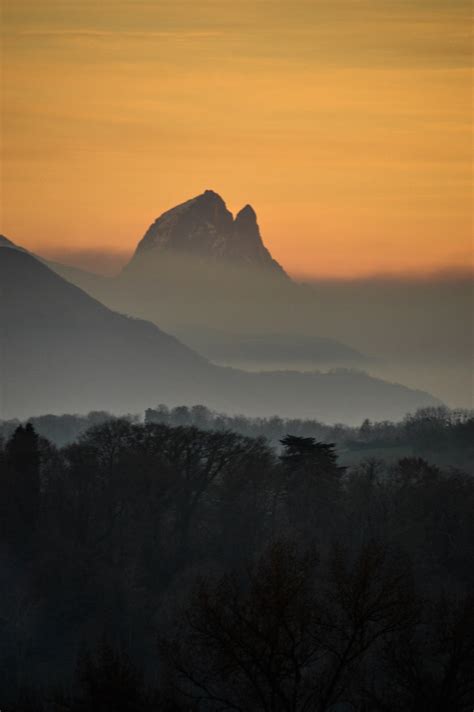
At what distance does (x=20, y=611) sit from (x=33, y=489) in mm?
20196

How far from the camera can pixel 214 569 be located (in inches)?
4641

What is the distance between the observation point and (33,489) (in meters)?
129

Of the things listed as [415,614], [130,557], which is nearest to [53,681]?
[130,557]

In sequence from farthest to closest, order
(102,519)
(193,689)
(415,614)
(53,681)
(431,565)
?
1. (102,519)
2. (431,565)
3. (53,681)
4. (193,689)
5. (415,614)

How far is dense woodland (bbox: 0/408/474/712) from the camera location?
67.2 m

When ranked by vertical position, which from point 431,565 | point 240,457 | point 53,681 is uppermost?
point 240,457

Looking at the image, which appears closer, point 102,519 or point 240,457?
point 102,519

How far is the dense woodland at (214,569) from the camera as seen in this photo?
6725 cm

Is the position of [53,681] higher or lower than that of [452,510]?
lower

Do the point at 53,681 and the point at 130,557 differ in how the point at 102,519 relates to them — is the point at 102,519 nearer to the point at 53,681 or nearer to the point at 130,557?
the point at 130,557

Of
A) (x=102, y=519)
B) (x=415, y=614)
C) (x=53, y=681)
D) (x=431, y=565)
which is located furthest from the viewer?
(x=102, y=519)

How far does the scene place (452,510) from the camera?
12900 cm

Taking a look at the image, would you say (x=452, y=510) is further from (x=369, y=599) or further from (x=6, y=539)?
(x=369, y=599)

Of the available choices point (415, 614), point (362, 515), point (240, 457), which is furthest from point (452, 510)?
point (415, 614)
